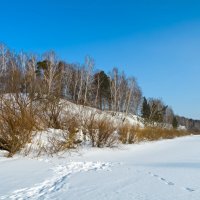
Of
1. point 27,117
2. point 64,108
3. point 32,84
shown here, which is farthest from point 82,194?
point 64,108

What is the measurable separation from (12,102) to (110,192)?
6.98 m

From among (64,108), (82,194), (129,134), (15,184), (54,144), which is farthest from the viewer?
(129,134)

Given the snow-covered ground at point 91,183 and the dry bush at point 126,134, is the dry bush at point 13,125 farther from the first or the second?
the dry bush at point 126,134

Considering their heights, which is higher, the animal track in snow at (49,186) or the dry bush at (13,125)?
the dry bush at (13,125)

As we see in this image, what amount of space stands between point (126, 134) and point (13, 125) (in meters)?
12.0

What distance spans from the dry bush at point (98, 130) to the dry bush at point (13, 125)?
5.91 metres

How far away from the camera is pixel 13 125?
11125mm

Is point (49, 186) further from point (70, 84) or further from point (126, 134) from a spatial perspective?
point (70, 84)

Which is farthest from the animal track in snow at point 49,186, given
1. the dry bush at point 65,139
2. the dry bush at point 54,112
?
the dry bush at point 54,112

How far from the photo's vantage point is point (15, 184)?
6.49 metres

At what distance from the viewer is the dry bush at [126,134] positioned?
2122 centimetres

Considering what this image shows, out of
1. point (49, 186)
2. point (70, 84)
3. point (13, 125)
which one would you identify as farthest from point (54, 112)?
point (70, 84)

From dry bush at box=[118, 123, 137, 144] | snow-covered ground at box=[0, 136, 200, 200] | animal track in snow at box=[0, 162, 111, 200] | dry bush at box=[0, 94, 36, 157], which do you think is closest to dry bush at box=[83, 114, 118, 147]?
dry bush at box=[118, 123, 137, 144]

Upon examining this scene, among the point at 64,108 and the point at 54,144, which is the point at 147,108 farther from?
the point at 54,144
